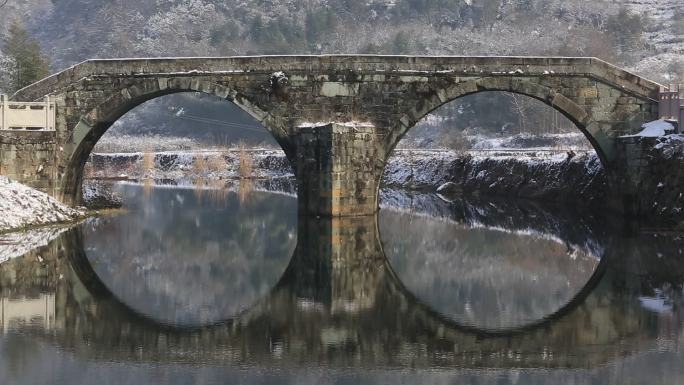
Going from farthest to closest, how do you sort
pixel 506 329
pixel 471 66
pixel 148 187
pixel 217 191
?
pixel 148 187
pixel 217 191
pixel 471 66
pixel 506 329

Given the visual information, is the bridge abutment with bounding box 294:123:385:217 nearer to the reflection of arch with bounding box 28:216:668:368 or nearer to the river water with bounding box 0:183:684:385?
the river water with bounding box 0:183:684:385

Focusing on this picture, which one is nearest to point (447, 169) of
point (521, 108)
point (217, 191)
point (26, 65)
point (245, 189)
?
point (245, 189)

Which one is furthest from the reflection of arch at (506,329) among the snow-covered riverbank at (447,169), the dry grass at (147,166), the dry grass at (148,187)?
the dry grass at (147,166)

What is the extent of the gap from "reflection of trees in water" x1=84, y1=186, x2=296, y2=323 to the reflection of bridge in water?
1.85ft

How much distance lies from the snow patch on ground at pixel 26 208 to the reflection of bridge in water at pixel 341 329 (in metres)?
7.06

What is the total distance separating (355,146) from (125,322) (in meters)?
17.2

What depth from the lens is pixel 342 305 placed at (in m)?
16.8

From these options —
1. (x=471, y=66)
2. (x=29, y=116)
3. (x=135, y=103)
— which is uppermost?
(x=471, y=66)

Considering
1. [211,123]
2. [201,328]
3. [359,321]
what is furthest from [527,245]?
[211,123]

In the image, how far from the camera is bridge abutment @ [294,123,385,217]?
3122cm

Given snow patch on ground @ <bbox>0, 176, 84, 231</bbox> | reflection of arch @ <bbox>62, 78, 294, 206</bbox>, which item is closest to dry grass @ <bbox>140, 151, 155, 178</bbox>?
reflection of arch @ <bbox>62, 78, 294, 206</bbox>

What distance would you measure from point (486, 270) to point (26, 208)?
48.5ft

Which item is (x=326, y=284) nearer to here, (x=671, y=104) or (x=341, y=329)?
(x=341, y=329)

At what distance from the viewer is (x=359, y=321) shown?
15.5 metres
